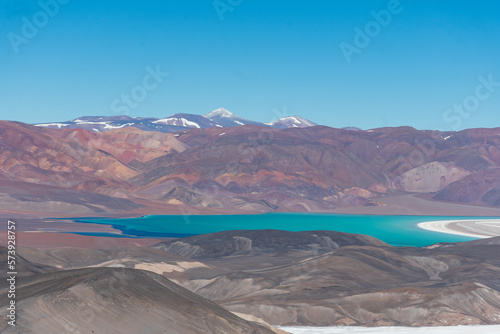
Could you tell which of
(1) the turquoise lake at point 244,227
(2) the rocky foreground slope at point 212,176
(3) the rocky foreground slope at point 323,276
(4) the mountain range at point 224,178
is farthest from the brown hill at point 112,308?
(4) the mountain range at point 224,178

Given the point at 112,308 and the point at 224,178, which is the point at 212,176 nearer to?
the point at 224,178

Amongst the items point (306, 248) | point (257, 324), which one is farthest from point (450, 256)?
point (257, 324)

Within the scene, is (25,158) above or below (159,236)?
above

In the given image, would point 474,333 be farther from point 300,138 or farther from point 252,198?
point 300,138

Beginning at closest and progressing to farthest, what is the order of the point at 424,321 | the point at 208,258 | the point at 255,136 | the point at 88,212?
the point at 424,321 < the point at 208,258 < the point at 88,212 < the point at 255,136

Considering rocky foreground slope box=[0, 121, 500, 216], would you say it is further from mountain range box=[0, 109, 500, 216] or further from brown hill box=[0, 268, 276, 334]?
brown hill box=[0, 268, 276, 334]

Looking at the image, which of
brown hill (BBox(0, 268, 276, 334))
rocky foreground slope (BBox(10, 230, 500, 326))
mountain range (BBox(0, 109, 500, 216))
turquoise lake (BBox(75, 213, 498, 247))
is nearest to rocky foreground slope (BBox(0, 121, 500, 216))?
mountain range (BBox(0, 109, 500, 216))
